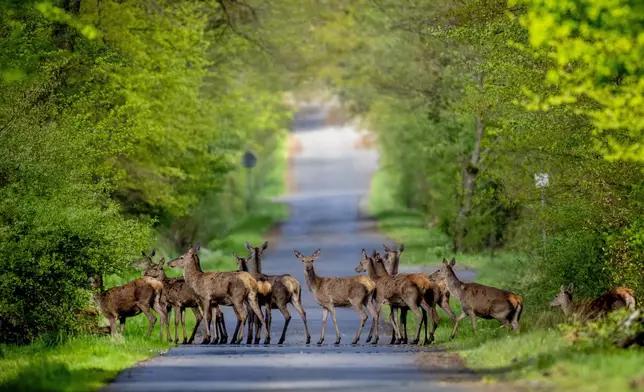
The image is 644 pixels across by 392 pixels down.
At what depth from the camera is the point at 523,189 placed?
34375 mm

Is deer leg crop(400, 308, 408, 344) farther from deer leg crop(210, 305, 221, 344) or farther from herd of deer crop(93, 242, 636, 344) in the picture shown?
deer leg crop(210, 305, 221, 344)

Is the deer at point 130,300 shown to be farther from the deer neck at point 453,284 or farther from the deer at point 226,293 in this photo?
the deer neck at point 453,284

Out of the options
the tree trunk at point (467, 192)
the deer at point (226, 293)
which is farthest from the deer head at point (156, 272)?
the tree trunk at point (467, 192)

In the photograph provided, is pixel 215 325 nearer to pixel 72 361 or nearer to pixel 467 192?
pixel 72 361

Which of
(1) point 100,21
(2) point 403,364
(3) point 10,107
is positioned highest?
(1) point 100,21

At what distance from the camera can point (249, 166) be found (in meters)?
77.5

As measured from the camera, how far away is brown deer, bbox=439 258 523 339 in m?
27.2

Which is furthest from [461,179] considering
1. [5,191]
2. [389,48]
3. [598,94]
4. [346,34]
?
[598,94]

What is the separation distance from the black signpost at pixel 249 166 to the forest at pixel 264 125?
1025 centimetres

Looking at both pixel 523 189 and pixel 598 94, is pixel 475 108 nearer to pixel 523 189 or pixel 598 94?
pixel 523 189

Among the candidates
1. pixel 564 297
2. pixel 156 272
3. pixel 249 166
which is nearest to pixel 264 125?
pixel 249 166

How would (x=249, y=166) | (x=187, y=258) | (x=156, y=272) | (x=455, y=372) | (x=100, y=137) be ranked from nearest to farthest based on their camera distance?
1. (x=455, y=372)
2. (x=187, y=258)
3. (x=156, y=272)
4. (x=100, y=137)
5. (x=249, y=166)

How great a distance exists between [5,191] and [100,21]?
1450 cm

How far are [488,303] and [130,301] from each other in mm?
6440
